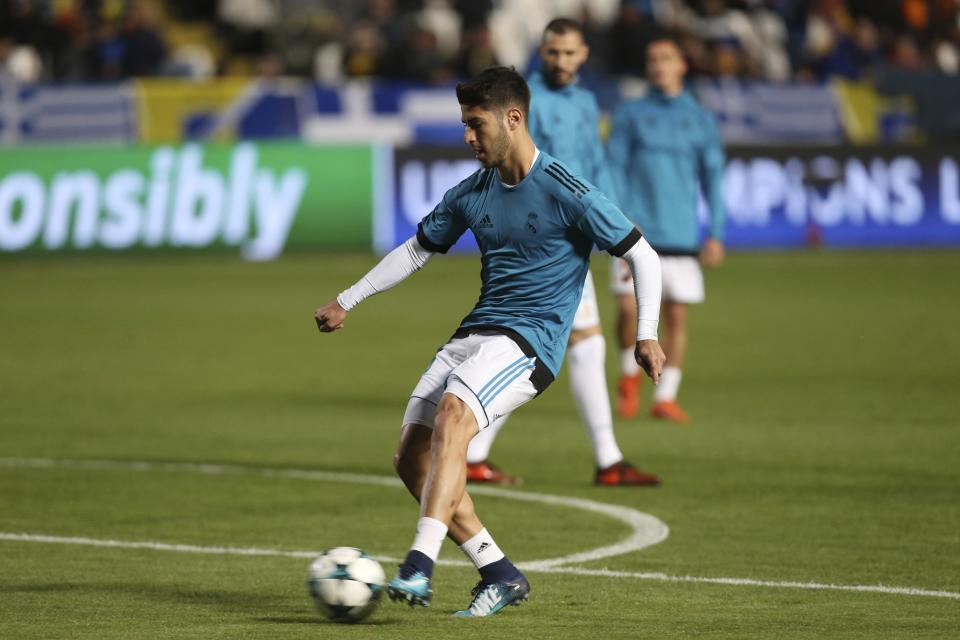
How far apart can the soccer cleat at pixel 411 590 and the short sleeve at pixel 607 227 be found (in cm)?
138

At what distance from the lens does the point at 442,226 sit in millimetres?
7113

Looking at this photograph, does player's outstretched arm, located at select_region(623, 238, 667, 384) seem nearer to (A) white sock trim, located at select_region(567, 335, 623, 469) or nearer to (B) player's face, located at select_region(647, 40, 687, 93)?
(A) white sock trim, located at select_region(567, 335, 623, 469)

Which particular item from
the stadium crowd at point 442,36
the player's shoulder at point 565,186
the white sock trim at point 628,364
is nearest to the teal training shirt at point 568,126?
the white sock trim at point 628,364

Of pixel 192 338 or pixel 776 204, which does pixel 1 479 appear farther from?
pixel 776 204

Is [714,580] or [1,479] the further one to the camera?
[1,479]

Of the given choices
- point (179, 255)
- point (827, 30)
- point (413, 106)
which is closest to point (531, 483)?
point (179, 255)

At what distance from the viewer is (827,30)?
32344 millimetres

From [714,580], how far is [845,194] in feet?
67.0

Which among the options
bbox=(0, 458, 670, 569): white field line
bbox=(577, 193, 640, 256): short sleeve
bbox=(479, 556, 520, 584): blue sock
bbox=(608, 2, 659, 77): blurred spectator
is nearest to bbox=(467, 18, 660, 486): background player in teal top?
bbox=(0, 458, 670, 569): white field line

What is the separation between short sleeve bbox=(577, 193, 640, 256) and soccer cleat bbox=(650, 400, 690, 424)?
19.4 feet

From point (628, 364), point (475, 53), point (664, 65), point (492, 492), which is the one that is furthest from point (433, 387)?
point (475, 53)

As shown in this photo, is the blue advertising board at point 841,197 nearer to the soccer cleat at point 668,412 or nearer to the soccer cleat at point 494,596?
the soccer cleat at point 668,412

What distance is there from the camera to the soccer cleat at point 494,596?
6.70m

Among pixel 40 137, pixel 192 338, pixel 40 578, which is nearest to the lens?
pixel 40 578
